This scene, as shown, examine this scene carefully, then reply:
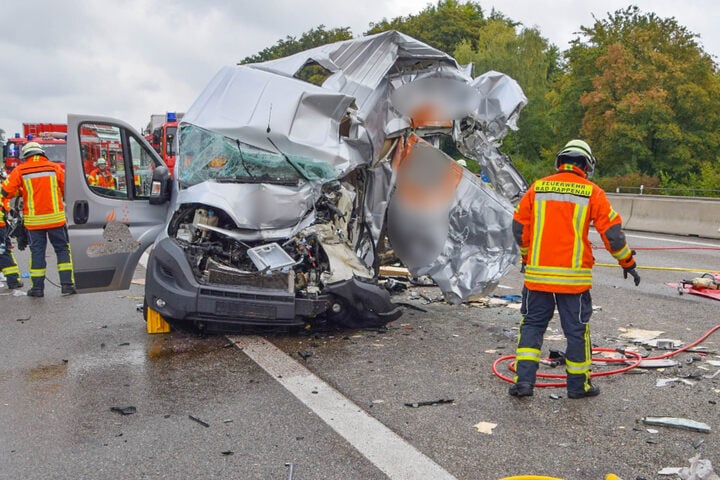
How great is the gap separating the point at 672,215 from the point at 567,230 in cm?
1303

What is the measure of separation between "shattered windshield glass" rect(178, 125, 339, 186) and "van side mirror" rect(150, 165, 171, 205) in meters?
0.41

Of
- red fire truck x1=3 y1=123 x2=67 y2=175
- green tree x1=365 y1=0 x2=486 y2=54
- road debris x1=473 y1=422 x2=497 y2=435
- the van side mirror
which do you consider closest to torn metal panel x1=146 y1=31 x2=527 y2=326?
the van side mirror

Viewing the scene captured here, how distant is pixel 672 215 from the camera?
16172mm

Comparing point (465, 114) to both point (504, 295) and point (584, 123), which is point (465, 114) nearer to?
point (504, 295)

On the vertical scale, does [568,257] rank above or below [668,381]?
above

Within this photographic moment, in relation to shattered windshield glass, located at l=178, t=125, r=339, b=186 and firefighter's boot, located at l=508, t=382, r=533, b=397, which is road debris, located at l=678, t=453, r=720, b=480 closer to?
firefighter's boot, located at l=508, t=382, r=533, b=397

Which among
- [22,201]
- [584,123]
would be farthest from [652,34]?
[22,201]

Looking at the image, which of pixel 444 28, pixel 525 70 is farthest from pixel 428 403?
pixel 444 28

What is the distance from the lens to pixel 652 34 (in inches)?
1319

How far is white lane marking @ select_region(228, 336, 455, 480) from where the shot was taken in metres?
3.38

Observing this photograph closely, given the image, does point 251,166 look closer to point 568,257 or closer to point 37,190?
point 568,257

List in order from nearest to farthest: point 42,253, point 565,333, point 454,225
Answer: point 565,333 < point 454,225 < point 42,253

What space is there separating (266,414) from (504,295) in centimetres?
456

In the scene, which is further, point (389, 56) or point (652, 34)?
point (652, 34)
